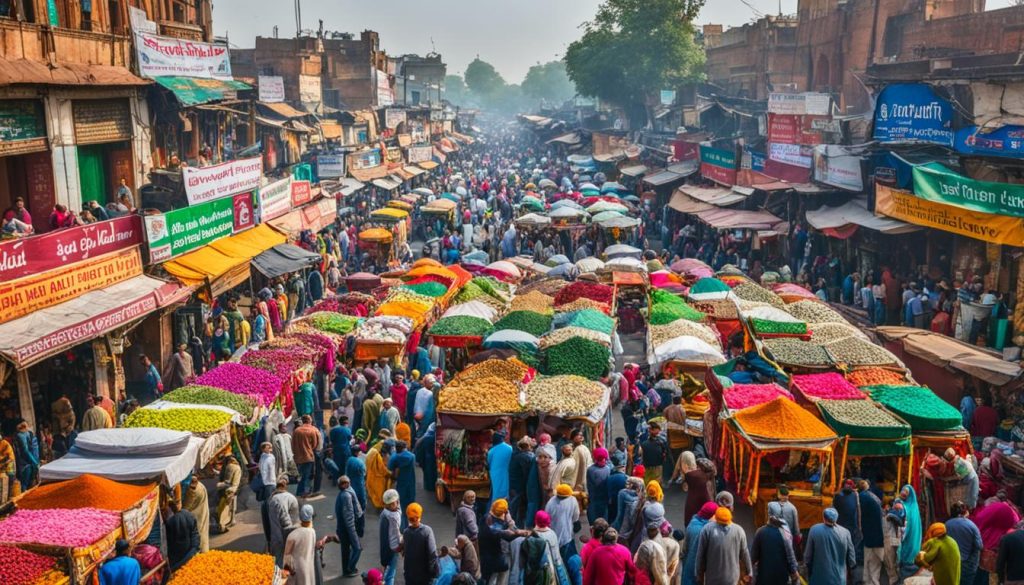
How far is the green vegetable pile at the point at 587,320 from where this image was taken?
650 inches

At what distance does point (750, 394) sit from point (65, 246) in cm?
1010

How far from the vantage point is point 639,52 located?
65625 millimetres

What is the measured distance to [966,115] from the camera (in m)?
19.5

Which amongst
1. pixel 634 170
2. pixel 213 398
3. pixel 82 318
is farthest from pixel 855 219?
pixel 634 170

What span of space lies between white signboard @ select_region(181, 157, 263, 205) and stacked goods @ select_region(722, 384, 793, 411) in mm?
11241

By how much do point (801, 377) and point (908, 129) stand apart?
10680mm

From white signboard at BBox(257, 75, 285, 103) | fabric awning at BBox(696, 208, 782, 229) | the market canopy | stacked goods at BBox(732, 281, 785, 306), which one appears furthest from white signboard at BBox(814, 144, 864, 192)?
white signboard at BBox(257, 75, 285, 103)

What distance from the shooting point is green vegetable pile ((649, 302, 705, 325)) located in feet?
57.4

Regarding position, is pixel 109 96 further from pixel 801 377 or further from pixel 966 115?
pixel 966 115

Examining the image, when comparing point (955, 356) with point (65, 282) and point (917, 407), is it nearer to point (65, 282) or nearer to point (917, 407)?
point (917, 407)

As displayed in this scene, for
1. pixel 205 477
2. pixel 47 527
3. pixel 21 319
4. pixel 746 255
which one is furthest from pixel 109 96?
pixel 746 255

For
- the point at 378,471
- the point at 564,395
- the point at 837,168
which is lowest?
the point at 378,471

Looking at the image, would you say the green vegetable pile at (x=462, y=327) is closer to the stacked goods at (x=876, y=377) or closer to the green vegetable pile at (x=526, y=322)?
the green vegetable pile at (x=526, y=322)

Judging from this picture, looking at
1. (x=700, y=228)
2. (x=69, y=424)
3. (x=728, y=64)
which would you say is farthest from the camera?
(x=728, y=64)
